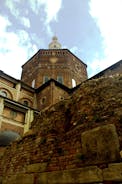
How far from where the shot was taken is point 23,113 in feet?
71.4

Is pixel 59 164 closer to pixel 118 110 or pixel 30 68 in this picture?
pixel 118 110

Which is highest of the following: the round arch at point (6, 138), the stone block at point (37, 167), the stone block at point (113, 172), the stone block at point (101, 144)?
the round arch at point (6, 138)

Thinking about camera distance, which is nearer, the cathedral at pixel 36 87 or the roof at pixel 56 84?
the cathedral at pixel 36 87

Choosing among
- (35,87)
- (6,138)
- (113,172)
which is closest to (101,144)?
(113,172)

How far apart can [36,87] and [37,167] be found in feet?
87.9

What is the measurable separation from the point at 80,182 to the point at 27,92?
25088mm

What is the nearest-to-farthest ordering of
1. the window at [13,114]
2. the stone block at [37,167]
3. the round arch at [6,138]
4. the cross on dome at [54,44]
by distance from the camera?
the stone block at [37,167] → the round arch at [6,138] → the window at [13,114] → the cross on dome at [54,44]

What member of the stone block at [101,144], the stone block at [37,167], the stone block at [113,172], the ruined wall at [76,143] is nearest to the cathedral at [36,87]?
the ruined wall at [76,143]

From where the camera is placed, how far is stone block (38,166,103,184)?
9.76 ft

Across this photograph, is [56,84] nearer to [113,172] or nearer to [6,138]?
[6,138]

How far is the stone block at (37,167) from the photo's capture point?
3.94 meters

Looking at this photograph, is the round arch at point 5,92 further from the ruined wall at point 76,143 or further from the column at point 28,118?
the ruined wall at point 76,143

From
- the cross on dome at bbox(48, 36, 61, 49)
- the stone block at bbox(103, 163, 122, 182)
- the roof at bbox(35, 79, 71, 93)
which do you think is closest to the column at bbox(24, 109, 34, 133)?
the roof at bbox(35, 79, 71, 93)

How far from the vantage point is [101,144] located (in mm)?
3158
